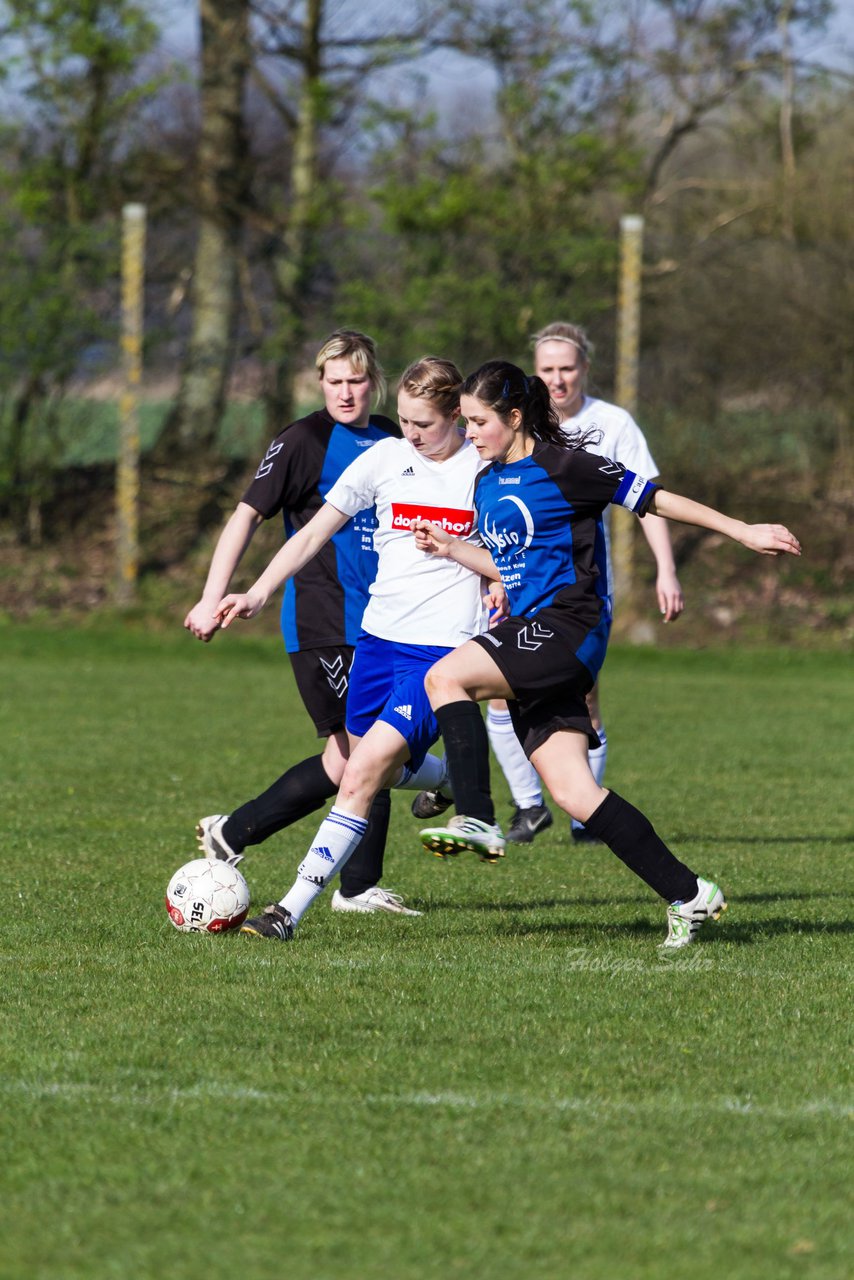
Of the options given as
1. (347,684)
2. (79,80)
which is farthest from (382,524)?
(79,80)

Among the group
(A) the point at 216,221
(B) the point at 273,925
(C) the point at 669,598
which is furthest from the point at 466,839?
(A) the point at 216,221

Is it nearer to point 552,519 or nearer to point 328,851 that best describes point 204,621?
point 328,851

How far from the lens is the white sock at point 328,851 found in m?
5.34

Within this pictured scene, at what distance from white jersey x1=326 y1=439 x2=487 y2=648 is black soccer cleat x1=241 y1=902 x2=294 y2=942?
3.12 feet

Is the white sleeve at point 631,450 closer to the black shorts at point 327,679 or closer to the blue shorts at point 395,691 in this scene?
the black shorts at point 327,679

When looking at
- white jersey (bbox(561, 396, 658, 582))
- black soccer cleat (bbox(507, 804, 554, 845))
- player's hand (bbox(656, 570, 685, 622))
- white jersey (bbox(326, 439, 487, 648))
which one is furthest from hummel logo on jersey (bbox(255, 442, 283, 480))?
black soccer cleat (bbox(507, 804, 554, 845))

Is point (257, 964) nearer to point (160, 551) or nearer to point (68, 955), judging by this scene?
point (68, 955)

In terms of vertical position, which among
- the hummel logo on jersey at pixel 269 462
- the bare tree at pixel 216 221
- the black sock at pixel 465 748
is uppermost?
the bare tree at pixel 216 221

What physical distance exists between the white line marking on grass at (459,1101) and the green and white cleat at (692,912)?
57.1 inches

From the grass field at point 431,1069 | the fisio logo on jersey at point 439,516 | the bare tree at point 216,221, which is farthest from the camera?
the bare tree at point 216,221

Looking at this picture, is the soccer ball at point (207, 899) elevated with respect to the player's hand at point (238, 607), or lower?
lower

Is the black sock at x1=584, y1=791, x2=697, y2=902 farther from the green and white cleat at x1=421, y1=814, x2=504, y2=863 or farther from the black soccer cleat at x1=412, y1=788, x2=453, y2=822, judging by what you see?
the black soccer cleat at x1=412, y1=788, x2=453, y2=822

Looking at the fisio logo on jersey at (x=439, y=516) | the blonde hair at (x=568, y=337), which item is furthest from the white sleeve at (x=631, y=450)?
the fisio logo on jersey at (x=439, y=516)

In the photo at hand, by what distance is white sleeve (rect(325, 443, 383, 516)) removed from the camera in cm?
546
